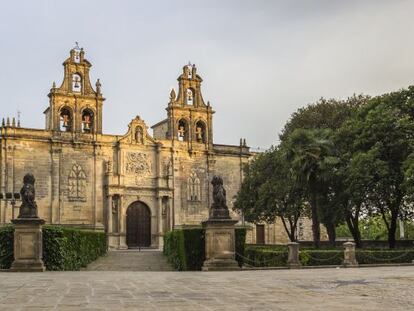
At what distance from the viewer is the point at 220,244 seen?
70.3 ft

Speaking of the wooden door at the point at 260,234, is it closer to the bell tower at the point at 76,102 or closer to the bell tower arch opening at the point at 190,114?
the bell tower arch opening at the point at 190,114

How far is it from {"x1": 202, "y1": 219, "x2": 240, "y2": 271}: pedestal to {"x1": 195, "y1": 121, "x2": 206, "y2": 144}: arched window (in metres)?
29.6

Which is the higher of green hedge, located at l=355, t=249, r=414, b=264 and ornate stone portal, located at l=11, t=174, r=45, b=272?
ornate stone portal, located at l=11, t=174, r=45, b=272

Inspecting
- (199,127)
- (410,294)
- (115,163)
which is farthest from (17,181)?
(410,294)

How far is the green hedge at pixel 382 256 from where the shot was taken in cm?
2632

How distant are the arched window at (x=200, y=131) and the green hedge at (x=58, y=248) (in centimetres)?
2486

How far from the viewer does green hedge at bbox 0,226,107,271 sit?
70.0 feet

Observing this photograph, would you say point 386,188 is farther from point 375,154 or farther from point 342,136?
point 342,136

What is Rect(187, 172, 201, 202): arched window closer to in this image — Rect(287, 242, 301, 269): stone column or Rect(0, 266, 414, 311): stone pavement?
Rect(287, 242, 301, 269): stone column

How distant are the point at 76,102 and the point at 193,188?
11565 mm

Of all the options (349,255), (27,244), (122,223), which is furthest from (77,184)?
(349,255)

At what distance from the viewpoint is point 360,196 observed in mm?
31672

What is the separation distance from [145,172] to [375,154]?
69.5 feet

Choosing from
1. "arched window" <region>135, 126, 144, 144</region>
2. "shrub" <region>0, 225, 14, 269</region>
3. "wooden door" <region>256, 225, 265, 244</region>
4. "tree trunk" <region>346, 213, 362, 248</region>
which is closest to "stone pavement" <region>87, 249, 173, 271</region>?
"shrub" <region>0, 225, 14, 269</region>
